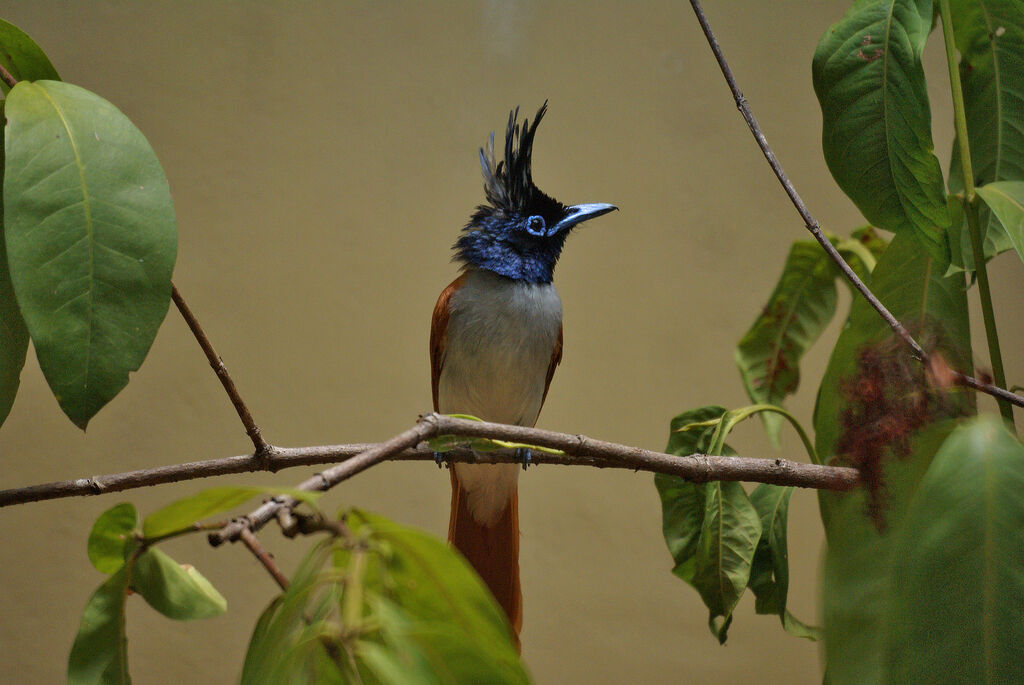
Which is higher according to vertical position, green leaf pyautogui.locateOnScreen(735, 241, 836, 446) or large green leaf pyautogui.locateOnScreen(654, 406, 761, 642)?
green leaf pyautogui.locateOnScreen(735, 241, 836, 446)

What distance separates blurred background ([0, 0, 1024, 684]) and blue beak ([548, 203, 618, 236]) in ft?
1.71

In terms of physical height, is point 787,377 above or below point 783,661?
above

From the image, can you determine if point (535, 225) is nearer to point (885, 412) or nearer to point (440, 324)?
point (440, 324)

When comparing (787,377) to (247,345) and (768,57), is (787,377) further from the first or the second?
(247,345)

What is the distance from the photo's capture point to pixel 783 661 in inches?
80.7

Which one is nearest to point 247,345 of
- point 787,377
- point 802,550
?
point 787,377

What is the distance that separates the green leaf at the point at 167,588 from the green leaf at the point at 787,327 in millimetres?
1212

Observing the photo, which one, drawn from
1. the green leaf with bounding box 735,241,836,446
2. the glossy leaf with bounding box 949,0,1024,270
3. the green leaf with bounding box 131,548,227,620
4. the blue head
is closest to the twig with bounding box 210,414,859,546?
the green leaf with bounding box 131,548,227,620

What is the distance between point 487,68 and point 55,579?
1593mm

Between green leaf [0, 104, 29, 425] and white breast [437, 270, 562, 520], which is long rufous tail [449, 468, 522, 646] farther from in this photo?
green leaf [0, 104, 29, 425]

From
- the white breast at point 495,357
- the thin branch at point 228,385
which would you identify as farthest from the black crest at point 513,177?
the thin branch at point 228,385

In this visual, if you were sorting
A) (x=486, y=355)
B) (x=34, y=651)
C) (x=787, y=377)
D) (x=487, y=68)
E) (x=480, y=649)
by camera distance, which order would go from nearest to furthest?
(x=480, y=649), (x=486, y=355), (x=787, y=377), (x=34, y=651), (x=487, y=68)

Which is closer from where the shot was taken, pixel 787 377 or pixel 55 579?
pixel 787 377

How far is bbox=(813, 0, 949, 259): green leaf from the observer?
92cm
